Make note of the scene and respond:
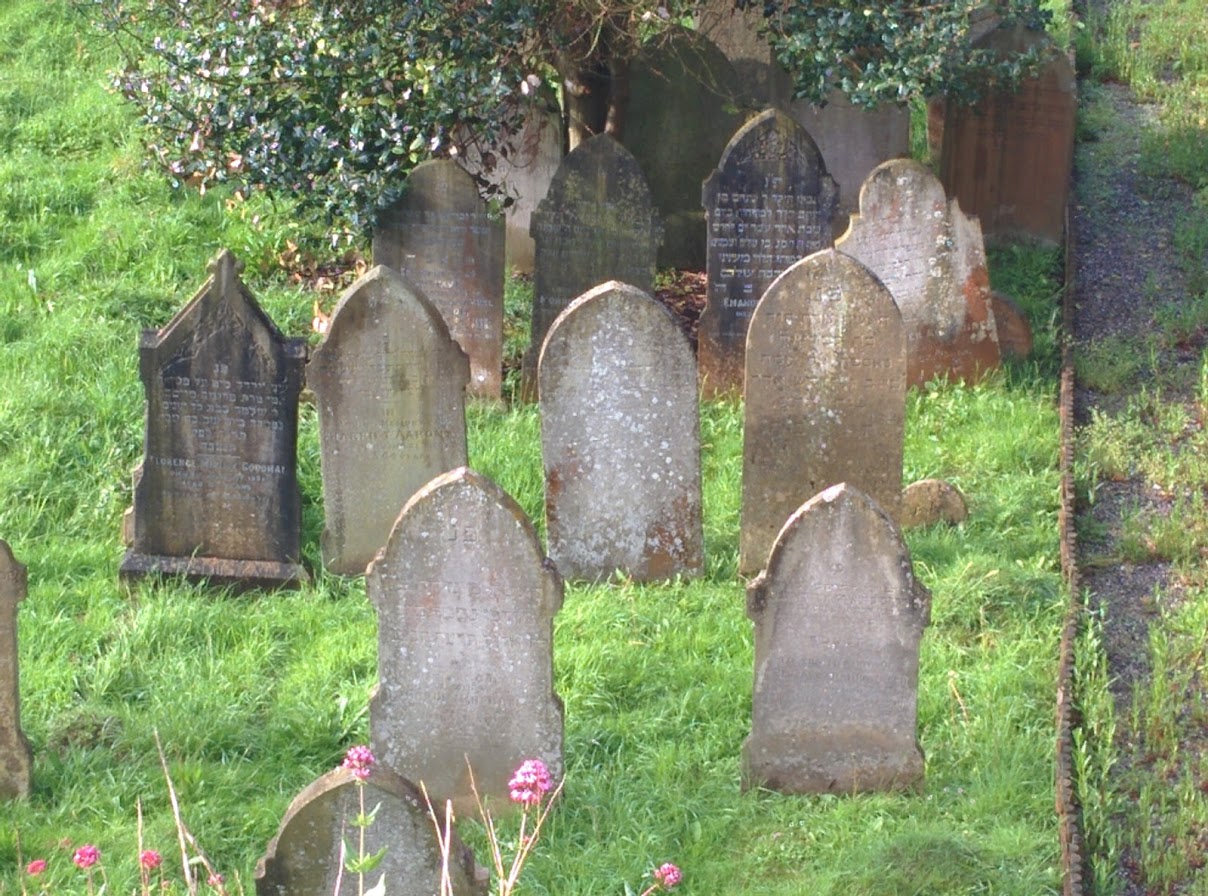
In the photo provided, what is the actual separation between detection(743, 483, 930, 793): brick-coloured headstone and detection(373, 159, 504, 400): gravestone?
11.9ft

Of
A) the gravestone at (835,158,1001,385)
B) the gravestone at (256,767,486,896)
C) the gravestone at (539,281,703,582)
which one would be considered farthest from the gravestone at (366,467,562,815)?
the gravestone at (835,158,1001,385)

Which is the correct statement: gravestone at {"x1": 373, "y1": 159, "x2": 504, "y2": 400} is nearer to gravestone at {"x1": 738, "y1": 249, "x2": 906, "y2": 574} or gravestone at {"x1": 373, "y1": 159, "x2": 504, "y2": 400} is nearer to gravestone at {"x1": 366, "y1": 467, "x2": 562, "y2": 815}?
gravestone at {"x1": 738, "y1": 249, "x2": 906, "y2": 574}

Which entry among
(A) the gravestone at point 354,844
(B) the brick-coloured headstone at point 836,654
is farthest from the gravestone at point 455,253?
(A) the gravestone at point 354,844

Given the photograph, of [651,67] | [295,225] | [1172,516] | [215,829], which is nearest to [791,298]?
[1172,516]

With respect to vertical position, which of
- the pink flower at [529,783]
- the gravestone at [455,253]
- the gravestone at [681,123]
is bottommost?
the pink flower at [529,783]

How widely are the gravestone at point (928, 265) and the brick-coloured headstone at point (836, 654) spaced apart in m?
3.34

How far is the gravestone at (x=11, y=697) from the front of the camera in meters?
6.23

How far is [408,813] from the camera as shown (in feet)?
17.0

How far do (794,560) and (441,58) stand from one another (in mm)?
4649

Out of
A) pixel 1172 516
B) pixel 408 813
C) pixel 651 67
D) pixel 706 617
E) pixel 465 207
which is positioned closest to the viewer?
pixel 408 813

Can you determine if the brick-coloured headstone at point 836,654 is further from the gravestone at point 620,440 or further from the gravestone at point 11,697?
the gravestone at point 11,697

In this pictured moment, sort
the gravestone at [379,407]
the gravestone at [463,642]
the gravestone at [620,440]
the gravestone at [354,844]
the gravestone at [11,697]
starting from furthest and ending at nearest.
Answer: the gravestone at [379,407] → the gravestone at [620,440] → the gravestone at [11,697] → the gravestone at [463,642] → the gravestone at [354,844]

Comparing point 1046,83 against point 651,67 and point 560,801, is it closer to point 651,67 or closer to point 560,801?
point 651,67

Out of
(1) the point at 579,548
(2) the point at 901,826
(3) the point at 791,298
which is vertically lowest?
(2) the point at 901,826
